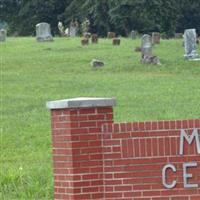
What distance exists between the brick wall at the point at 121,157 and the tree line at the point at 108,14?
179 ft

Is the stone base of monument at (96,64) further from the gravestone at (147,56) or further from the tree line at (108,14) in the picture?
the tree line at (108,14)

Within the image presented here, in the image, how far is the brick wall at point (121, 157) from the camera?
363 inches

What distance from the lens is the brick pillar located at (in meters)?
9.22

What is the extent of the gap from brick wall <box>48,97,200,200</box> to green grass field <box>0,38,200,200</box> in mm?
2205

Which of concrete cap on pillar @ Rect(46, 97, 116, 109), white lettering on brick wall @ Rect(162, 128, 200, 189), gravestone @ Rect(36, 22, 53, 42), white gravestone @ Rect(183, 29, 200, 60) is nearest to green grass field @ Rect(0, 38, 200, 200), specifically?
white gravestone @ Rect(183, 29, 200, 60)

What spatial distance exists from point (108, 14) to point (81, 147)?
56.9m

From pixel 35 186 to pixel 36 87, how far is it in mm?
14278

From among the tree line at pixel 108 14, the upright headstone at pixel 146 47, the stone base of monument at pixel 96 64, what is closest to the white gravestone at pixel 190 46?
the upright headstone at pixel 146 47

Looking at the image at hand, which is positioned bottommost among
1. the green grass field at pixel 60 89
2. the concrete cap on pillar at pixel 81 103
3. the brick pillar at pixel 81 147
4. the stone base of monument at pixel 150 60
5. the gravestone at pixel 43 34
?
the green grass field at pixel 60 89

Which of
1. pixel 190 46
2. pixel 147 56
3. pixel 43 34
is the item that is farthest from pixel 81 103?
pixel 43 34

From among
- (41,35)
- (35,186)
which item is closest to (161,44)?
(41,35)

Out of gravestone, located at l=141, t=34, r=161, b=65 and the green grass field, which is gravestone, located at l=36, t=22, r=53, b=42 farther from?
gravestone, located at l=141, t=34, r=161, b=65

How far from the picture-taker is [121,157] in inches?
366

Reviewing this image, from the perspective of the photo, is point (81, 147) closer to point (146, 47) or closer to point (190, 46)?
point (146, 47)
